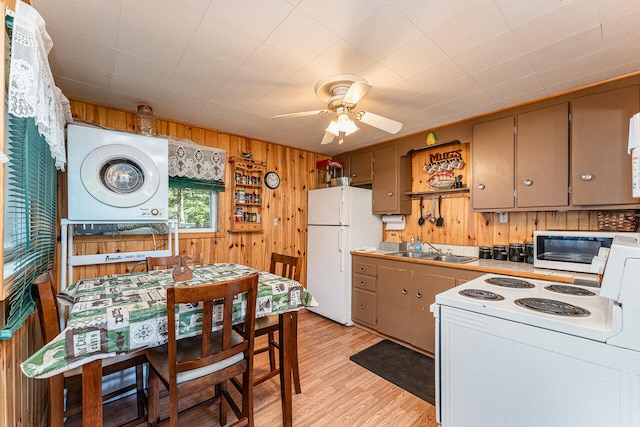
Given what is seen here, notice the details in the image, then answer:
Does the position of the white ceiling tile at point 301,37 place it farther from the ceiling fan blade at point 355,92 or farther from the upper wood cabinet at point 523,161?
the upper wood cabinet at point 523,161

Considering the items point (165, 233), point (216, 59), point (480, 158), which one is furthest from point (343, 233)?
point (216, 59)

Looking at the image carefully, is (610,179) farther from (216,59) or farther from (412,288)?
(216,59)

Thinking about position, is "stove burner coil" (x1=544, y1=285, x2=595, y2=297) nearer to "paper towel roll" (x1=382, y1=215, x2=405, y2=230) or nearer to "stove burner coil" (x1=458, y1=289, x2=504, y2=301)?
"stove burner coil" (x1=458, y1=289, x2=504, y2=301)

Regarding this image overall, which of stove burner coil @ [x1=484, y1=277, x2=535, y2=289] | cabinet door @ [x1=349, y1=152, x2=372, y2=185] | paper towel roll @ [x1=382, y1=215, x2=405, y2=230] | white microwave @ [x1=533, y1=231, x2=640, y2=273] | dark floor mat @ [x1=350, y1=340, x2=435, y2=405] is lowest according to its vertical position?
dark floor mat @ [x1=350, y1=340, x2=435, y2=405]

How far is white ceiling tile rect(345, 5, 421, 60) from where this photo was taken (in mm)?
1389

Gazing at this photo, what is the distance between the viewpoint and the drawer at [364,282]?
10.4ft

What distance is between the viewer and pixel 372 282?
317cm

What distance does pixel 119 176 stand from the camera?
7.19ft

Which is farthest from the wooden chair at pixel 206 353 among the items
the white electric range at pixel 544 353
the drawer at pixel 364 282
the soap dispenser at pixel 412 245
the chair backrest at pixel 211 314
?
the soap dispenser at pixel 412 245

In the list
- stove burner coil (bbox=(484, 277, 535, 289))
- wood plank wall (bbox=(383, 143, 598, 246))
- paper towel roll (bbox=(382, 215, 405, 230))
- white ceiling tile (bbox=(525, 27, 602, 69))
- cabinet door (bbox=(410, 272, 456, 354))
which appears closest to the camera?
white ceiling tile (bbox=(525, 27, 602, 69))

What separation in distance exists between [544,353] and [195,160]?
120 inches

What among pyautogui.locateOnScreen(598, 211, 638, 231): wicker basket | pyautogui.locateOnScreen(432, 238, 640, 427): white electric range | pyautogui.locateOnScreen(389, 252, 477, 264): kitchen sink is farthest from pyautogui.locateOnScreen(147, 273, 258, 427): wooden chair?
pyautogui.locateOnScreen(598, 211, 638, 231): wicker basket

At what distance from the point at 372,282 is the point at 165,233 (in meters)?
2.25

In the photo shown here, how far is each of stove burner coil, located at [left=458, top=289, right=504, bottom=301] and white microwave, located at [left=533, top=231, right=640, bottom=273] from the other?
112 cm
